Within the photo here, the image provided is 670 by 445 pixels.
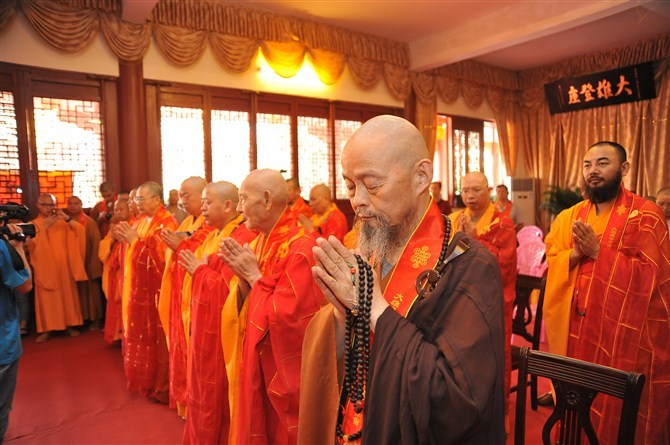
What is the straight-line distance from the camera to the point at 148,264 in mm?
3561

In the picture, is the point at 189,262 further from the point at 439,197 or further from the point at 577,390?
the point at 439,197

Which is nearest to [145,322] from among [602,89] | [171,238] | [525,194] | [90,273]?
[171,238]

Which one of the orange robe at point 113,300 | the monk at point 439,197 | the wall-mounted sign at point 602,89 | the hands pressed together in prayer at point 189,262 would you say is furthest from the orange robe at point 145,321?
the wall-mounted sign at point 602,89

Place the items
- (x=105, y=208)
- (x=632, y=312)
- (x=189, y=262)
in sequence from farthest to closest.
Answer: (x=105, y=208) < (x=189, y=262) < (x=632, y=312)

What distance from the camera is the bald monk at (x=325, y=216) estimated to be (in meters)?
5.50

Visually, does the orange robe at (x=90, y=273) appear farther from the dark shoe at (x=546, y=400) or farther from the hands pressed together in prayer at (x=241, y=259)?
the dark shoe at (x=546, y=400)

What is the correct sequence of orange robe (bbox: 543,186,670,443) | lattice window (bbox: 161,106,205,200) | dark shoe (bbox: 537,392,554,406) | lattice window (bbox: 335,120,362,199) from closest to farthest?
orange robe (bbox: 543,186,670,443), dark shoe (bbox: 537,392,554,406), lattice window (bbox: 161,106,205,200), lattice window (bbox: 335,120,362,199)

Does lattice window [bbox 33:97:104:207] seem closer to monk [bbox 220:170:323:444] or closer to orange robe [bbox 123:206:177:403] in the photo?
orange robe [bbox 123:206:177:403]

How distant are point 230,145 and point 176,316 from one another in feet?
13.2

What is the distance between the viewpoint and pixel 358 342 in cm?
111

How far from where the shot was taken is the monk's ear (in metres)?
1.15

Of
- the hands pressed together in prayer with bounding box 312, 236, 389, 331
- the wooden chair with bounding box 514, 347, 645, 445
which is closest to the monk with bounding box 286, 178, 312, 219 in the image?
the wooden chair with bounding box 514, 347, 645, 445

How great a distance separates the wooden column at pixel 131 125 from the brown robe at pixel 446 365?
5.45 metres

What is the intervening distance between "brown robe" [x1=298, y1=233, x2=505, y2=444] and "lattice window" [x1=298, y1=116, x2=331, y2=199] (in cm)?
635
